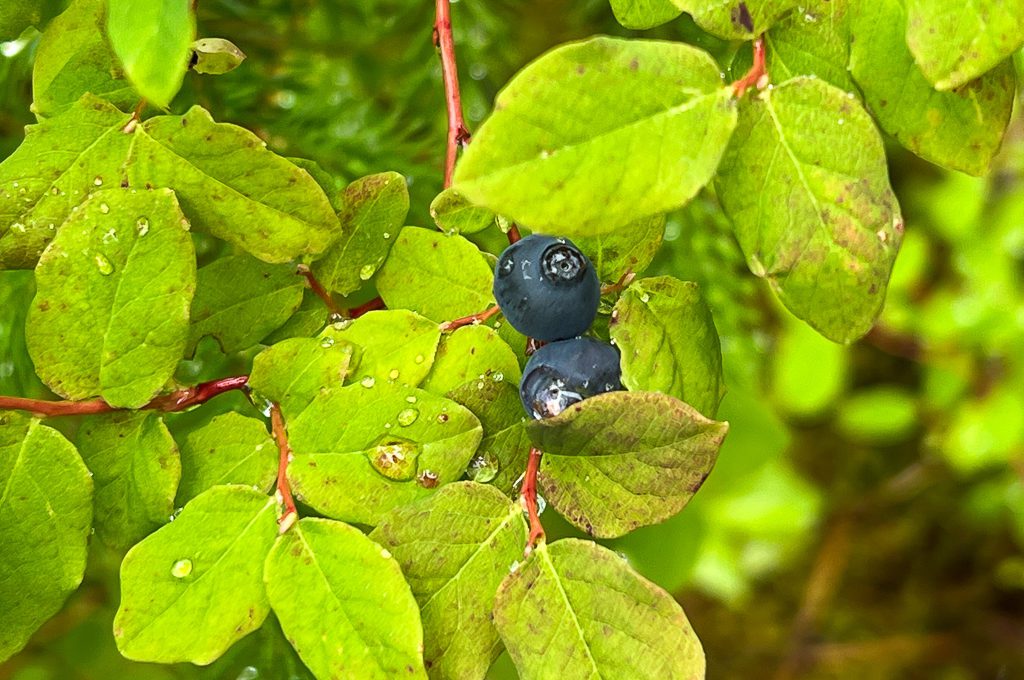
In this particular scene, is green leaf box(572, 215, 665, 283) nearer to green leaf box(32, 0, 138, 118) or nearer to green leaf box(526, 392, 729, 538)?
green leaf box(526, 392, 729, 538)

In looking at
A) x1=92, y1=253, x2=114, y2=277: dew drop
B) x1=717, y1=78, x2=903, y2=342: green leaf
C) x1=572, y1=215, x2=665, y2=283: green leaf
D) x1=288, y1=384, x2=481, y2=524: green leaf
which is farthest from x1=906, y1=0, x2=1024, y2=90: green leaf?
x1=92, y1=253, x2=114, y2=277: dew drop

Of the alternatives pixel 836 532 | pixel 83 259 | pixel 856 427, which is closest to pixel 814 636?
pixel 836 532

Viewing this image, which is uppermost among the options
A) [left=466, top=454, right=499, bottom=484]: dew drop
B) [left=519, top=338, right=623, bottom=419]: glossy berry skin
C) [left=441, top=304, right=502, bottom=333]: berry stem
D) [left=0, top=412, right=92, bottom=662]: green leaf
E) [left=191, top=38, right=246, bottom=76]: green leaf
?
[left=191, top=38, right=246, bottom=76]: green leaf

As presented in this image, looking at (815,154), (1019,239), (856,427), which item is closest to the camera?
(815,154)

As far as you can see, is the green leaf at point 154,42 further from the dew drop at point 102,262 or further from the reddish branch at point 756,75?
the reddish branch at point 756,75

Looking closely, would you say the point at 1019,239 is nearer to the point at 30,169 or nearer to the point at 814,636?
the point at 814,636

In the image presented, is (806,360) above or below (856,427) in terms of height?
above

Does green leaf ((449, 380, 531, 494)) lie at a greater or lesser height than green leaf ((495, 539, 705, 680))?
greater

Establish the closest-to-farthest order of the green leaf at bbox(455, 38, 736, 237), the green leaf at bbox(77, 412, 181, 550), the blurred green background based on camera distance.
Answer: the green leaf at bbox(455, 38, 736, 237) → the green leaf at bbox(77, 412, 181, 550) → the blurred green background

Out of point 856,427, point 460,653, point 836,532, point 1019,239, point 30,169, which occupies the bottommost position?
point 836,532
